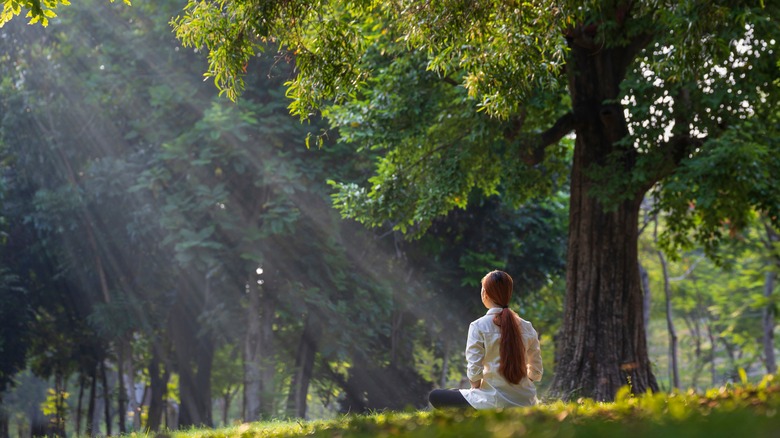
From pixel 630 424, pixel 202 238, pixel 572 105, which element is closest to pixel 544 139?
pixel 572 105

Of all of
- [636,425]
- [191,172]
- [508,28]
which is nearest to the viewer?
[636,425]

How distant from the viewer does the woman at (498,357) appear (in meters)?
7.12

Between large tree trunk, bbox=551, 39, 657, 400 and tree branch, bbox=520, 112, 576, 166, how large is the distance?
19 cm

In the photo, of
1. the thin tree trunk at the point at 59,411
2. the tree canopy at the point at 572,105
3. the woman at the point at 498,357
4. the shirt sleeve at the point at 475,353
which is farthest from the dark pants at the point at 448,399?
the thin tree trunk at the point at 59,411

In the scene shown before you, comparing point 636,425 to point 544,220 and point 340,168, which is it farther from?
point 544,220

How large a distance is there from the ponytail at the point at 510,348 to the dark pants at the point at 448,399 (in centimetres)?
43

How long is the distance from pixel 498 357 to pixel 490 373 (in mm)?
141

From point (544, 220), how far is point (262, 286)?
331 inches

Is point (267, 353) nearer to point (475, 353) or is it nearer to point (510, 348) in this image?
point (475, 353)

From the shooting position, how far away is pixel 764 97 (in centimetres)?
1427

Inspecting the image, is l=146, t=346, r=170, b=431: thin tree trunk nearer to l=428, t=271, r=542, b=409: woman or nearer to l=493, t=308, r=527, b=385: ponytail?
l=428, t=271, r=542, b=409: woman

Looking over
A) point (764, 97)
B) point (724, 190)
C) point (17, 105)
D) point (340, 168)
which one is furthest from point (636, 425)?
point (17, 105)

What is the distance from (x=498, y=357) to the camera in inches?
283

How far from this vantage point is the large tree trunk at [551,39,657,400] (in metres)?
13.2
